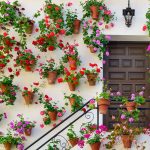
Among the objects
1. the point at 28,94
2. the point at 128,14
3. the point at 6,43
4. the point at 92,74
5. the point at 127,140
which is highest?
the point at 128,14

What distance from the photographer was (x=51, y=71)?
10961 millimetres

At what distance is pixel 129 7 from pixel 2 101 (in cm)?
352

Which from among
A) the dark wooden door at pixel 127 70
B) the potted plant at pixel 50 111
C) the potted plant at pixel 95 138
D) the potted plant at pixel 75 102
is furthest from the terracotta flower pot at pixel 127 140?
the dark wooden door at pixel 127 70

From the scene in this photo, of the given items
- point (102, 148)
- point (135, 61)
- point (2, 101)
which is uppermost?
point (135, 61)

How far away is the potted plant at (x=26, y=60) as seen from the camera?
36.1 ft

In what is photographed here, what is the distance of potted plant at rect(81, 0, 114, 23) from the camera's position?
36.6 ft

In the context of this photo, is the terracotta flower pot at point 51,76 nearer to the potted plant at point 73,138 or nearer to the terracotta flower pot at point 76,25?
the terracotta flower pot at point 76,25

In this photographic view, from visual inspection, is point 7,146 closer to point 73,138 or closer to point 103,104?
point 73,138

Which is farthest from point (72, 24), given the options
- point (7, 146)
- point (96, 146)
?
point (96, 146)

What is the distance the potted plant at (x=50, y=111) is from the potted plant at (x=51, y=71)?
1.37 ft

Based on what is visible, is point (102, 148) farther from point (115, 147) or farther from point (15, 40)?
point (15, 40)

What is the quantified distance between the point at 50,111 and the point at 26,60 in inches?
49.6

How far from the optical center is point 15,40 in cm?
1131

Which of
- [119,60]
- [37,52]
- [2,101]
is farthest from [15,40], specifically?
[119,60]
